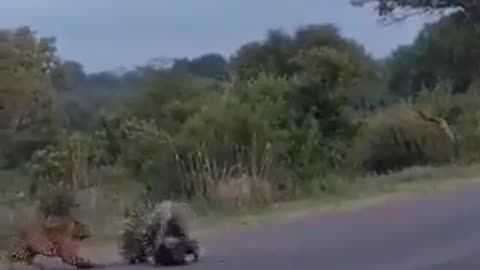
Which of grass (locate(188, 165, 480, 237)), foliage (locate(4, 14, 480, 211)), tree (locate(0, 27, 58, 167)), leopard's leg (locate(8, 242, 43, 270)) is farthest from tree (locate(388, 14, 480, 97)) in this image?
leopard's leg (locate(8, 242, 43, 270))

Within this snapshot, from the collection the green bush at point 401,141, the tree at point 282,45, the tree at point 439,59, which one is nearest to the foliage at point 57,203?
the green bush at point 401,141

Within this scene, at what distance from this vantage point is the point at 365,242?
14938 mm

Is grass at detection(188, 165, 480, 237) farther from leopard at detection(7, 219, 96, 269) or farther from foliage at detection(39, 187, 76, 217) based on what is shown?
leopard at detection(7, 219, 96, 269)

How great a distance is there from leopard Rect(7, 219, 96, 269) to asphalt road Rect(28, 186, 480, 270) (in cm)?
48

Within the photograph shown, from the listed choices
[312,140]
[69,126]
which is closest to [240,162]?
[312,140]

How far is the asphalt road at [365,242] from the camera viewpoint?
→ 1280 cm

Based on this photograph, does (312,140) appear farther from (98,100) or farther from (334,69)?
(98,100)

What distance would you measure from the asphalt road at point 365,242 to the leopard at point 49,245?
477 mm

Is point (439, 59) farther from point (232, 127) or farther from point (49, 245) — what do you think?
point (49, 245)

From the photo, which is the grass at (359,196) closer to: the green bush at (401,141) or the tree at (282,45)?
the green bush at (401,141)

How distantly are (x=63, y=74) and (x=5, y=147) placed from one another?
42.2 feet

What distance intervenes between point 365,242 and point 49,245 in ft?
12.4

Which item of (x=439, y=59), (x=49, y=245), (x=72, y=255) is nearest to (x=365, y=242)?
(x=72, y=255)

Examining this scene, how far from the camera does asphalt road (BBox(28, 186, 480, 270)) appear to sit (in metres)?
12.8
